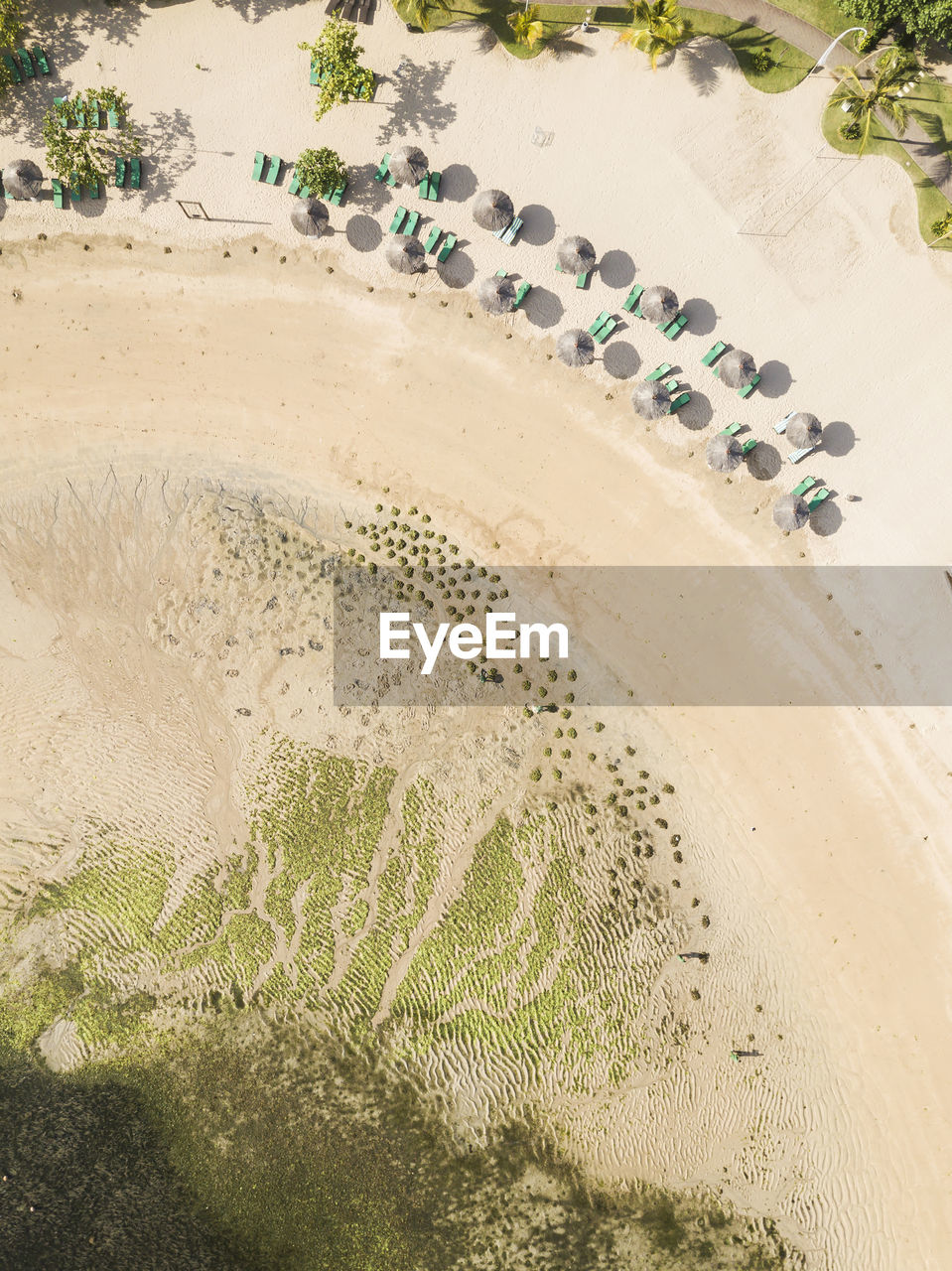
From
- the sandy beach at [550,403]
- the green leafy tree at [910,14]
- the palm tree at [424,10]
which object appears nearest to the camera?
the green leafy tree at [910,14]

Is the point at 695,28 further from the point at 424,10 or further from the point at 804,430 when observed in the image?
the point at 804,430

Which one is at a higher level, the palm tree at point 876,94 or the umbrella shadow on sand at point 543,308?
the palm tree at point 876,94

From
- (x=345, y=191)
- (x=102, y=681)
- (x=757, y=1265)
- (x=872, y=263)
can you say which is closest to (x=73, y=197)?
(x=345, y=191)

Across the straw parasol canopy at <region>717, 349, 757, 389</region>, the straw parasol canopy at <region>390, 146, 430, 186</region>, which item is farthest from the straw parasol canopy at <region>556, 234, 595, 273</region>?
the straw parasol canopy at <region>717, 349, 757, 389</region>

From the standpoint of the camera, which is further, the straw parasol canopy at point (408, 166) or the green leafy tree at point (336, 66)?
the straw parasol canopy at point (408, 166)

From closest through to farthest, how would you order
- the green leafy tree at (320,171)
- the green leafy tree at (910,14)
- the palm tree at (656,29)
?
1. the green leafy tree at (910,14)
2. the palm tree at (656,29)
3. the green leafy tree at (320,171)

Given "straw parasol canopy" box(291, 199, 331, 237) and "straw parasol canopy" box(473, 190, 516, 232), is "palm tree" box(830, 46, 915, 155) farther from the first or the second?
"straw parasol canopy" box(291, 199, 331, 237)

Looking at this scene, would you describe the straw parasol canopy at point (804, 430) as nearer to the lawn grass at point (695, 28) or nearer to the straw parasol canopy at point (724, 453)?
the straw parasol canopy at point (724, 453)

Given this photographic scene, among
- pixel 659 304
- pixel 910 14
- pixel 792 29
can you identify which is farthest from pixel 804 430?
pixel 792 29

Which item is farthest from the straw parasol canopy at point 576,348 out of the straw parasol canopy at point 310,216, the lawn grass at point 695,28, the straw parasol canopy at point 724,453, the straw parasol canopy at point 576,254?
the lawn grass at point 695,28
